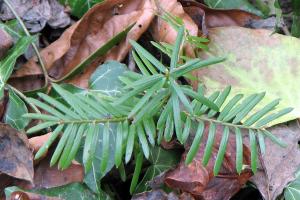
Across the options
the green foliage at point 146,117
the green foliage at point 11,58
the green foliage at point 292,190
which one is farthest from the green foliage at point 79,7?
the green foliage at point 292,190

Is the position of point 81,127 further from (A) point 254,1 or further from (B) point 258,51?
(A) point 254,1

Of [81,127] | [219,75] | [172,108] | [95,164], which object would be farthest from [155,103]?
[219,75]

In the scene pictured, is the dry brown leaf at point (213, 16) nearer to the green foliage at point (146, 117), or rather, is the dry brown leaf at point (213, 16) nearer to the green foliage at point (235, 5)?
the green foliage at point (235, 5)

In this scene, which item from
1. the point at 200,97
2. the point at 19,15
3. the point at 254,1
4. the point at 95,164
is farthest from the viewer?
the point at 254,1

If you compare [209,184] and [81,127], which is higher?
[81,127]

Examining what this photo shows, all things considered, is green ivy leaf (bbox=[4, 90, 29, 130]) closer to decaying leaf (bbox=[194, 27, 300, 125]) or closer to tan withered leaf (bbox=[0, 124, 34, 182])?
tan withered leaf (bbox=[0, 124, 34, 182])

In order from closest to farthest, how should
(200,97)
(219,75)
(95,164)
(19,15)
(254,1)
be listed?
(200,97), (95,164), (219,75), (19,15), (254,1)

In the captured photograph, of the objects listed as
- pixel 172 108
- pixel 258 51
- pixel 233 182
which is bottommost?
pixel 233 182
